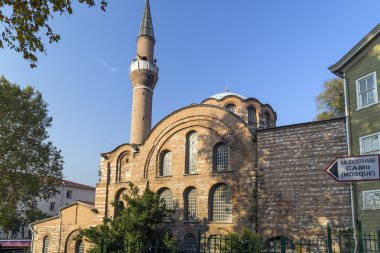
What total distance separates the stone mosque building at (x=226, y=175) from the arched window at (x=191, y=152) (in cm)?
6

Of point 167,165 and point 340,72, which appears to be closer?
point 340,72

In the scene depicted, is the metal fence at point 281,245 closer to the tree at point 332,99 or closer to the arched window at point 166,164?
the arched window at point 166,164

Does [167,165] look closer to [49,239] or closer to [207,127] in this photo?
[207,127]

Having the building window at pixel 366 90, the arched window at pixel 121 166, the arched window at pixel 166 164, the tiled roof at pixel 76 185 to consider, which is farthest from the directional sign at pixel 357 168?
the tiled roof at pixel 76 185

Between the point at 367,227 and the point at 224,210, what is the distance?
708 centimetres

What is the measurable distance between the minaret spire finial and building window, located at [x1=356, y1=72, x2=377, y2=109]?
2081cm

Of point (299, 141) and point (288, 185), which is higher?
point (299, 141)

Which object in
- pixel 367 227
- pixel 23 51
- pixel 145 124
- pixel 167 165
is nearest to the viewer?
pixel 23 51

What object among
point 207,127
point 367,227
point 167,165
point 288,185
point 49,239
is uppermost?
point 207,127

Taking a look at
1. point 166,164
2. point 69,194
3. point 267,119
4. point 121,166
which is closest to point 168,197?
point 166,164

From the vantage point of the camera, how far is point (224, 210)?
18.2m

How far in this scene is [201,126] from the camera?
20125 mm

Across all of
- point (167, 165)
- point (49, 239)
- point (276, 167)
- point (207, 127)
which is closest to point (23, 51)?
point (276, 167)

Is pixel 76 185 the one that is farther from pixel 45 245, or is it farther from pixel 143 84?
pixel 143 84
